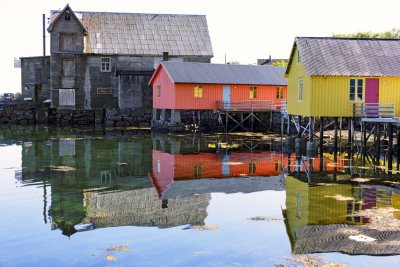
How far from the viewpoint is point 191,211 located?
51.4ft

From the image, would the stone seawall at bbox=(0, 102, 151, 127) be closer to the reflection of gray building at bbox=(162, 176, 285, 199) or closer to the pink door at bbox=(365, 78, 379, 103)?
the pink door at bbox=(365, 78, 379, 103)

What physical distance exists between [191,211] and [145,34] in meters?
45.2

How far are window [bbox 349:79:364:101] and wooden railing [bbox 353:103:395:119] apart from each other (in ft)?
1.47

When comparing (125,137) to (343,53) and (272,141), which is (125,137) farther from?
(343,53)

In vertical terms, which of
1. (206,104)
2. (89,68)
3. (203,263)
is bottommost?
(203,263)

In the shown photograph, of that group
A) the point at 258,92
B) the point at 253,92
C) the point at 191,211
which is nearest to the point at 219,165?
the point at 191,211

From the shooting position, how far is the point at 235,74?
49.1 m

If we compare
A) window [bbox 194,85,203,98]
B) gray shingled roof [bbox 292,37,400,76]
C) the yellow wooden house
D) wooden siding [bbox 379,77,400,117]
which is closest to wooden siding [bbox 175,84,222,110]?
window [bbox 194,85,203,98]

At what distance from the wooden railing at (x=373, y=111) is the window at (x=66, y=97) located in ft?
114

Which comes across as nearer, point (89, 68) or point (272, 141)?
point (272, 141)

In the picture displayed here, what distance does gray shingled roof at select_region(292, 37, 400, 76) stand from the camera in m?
28.4

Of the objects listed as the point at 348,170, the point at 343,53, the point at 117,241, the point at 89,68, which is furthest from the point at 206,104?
the point at 117,241

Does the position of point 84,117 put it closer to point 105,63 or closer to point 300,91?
point 105,63

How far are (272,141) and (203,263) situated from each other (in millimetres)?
28323
